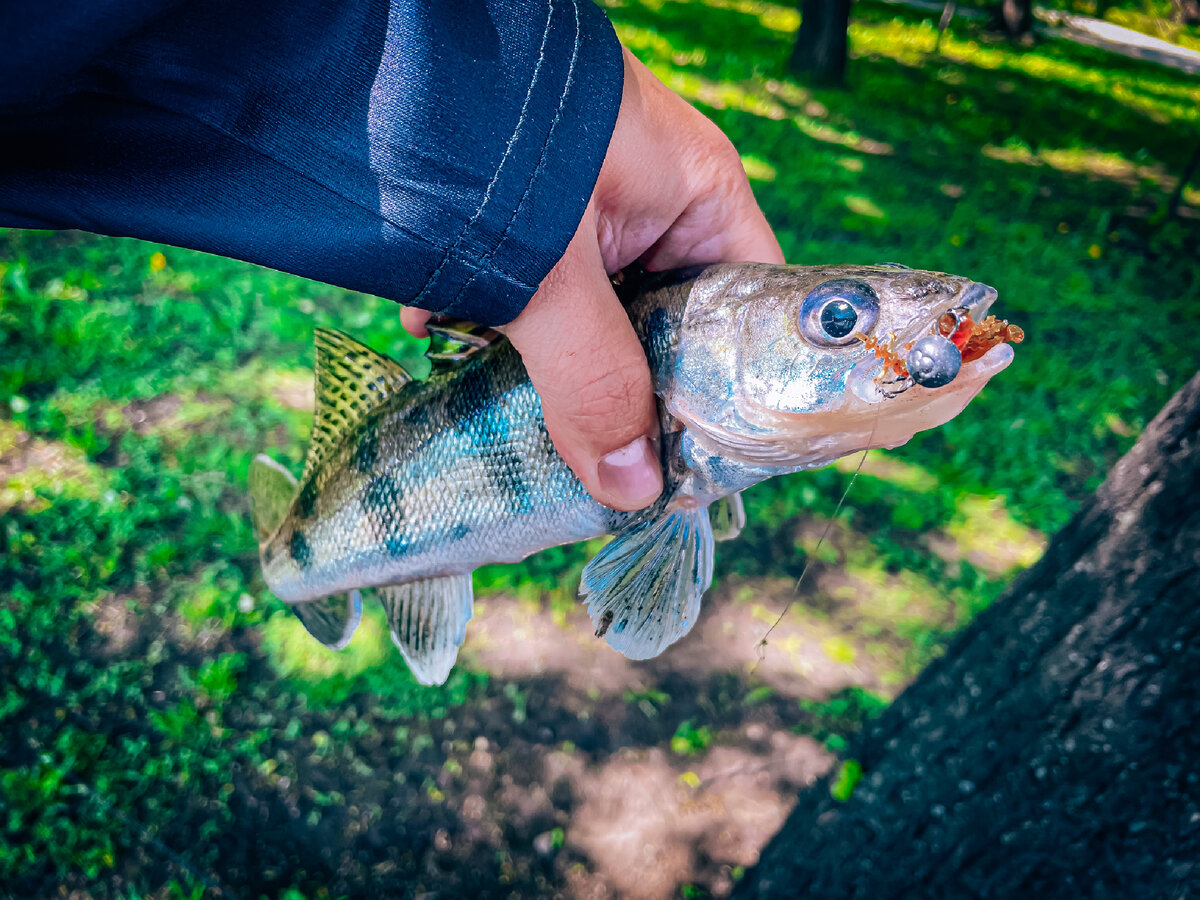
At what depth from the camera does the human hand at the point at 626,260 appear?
1.45m

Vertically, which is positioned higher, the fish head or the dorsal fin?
the fish head

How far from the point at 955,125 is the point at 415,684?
1006 cm

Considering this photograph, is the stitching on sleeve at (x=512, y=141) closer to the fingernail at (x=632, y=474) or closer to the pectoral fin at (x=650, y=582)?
the fingernail at (x=632, y=474)

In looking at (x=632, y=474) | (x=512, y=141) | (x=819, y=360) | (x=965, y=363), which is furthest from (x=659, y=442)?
(x=512, y=141)

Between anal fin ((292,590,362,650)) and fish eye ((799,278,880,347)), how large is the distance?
1722 millimetres

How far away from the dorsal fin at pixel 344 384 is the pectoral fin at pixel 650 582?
904 millimetres

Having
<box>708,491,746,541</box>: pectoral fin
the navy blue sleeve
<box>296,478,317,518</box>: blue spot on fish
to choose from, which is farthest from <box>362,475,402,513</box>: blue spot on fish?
<box>708,491,746,541</box>: pectoral fin

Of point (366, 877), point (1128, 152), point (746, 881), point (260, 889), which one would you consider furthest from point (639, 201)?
point (1128, 152)

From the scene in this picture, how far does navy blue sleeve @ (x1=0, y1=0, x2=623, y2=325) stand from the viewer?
1064mm

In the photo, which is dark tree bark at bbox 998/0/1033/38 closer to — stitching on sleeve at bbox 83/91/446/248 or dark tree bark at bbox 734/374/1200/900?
dark tree bark at bbox 734/374/1200/900

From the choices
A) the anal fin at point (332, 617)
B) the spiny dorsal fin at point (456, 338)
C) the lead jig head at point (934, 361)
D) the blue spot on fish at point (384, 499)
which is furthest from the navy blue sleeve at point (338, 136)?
the anal fin at point (332, 617)

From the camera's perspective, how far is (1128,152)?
31.8 feet

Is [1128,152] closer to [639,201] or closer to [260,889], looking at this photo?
[639,201]

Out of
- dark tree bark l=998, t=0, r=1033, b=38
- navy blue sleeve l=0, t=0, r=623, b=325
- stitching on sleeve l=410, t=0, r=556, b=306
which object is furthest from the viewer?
dark tree bark l=998, t=0, r=1033, b=38
